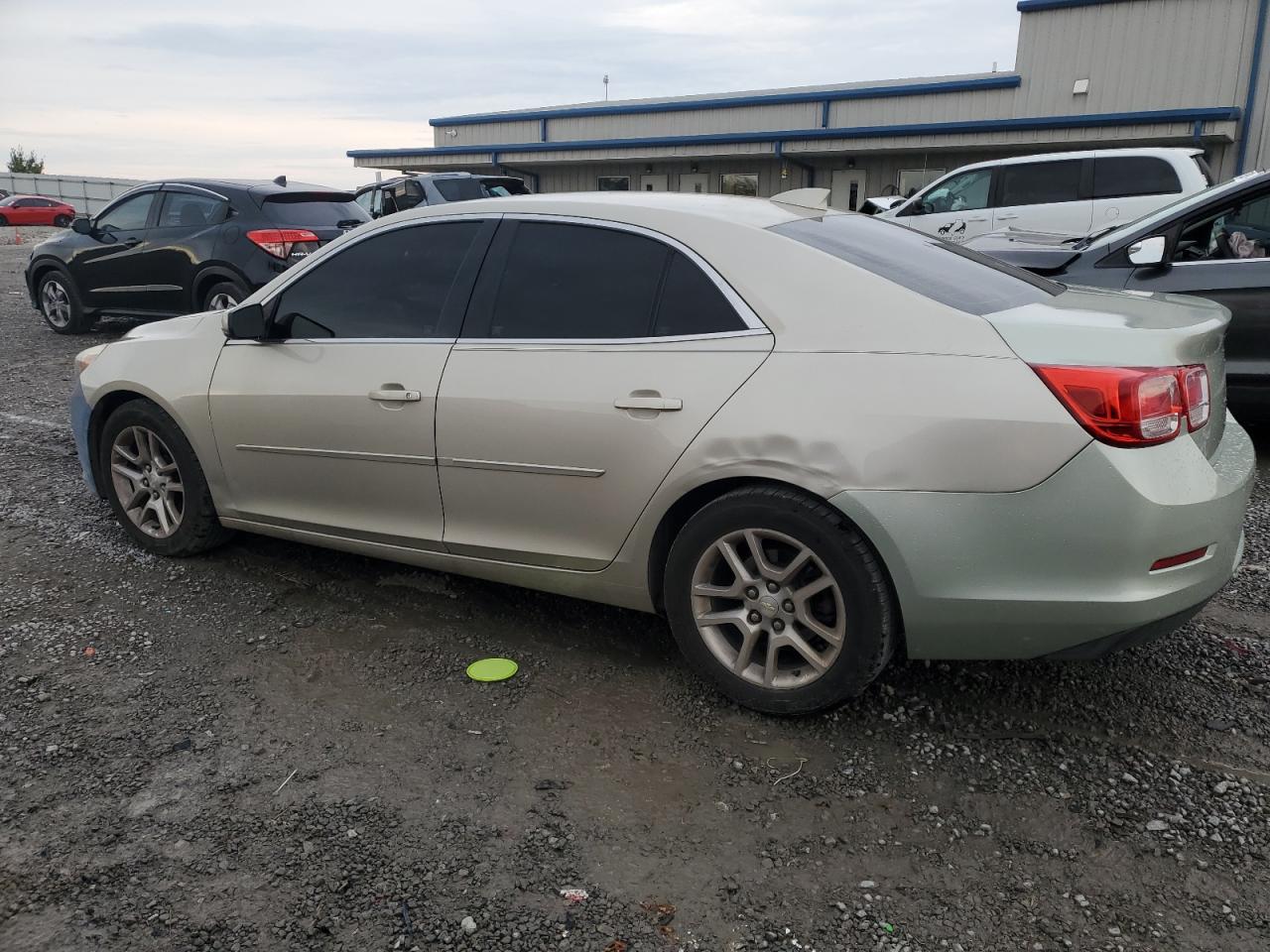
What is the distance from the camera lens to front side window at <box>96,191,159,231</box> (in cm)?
1074

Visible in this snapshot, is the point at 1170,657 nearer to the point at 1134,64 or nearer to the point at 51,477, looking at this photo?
the point at 51,477

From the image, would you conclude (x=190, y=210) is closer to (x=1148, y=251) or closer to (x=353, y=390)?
(x=353, y=390)

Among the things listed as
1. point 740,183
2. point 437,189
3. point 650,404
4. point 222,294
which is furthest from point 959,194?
point 740,183

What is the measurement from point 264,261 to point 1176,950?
947cm

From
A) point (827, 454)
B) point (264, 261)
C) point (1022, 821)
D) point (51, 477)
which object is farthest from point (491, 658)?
point (264, 261)

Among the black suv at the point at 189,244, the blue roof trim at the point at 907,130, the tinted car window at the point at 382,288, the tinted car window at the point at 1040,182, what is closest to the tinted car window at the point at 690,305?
the tinted car window at the point at 382,288

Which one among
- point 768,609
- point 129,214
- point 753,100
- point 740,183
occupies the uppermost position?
point 753,100

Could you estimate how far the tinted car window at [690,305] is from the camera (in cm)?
321

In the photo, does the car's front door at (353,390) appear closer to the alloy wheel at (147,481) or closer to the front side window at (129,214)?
the alloy wheel at (147,481)

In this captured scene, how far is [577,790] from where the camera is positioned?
9.47ft

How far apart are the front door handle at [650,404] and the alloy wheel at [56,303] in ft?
34.5

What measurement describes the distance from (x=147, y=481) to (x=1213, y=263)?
5.89m

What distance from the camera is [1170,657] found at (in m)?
3.64

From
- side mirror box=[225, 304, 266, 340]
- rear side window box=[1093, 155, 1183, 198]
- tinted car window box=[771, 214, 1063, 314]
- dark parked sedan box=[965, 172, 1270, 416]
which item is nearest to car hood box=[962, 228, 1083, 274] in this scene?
dark parked sedan box=[965, 172, 1270, 416]
